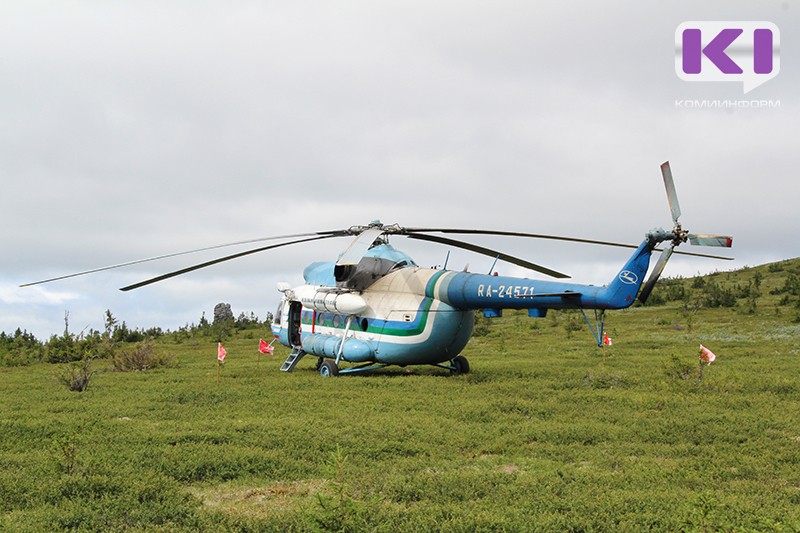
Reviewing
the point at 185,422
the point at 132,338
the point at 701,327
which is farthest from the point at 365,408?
the point at 132,338

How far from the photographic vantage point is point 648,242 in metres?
14.7

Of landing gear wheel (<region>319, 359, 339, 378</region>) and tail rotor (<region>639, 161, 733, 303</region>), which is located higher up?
tail rotor (<region>639, 161, 733, 303</region>)

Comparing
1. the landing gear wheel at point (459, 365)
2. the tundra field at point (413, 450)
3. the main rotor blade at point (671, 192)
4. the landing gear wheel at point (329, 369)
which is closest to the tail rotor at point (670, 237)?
the main rotor blade at point (671, 192)

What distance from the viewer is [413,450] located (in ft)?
36.6

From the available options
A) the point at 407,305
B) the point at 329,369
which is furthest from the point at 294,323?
the point at 407,305

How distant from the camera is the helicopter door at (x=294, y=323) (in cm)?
2358

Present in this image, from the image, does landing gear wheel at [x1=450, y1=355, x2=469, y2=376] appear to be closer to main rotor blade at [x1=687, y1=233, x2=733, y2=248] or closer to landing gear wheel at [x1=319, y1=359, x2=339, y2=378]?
landing gear wheel at [x1=319, y1=359, x2=339, y2=378]

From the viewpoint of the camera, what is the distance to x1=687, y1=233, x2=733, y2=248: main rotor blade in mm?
13016

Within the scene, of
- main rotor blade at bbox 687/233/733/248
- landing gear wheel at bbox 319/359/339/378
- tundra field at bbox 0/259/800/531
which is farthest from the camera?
landing gear wheel at bbox 319/359/339/378

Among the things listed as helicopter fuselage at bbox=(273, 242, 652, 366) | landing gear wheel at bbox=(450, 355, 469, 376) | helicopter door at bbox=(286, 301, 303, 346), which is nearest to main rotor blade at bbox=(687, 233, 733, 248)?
helicopter fuselage at bbox=(273, 242, 652, 366)

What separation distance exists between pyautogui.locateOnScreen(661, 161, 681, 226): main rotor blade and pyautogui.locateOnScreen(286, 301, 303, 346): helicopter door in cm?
1281

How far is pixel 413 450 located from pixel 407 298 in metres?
8.82

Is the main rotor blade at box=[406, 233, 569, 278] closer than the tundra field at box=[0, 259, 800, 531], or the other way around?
the tundra field at box=[0, 259, 800, 531]

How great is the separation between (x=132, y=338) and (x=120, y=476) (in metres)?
35.0
